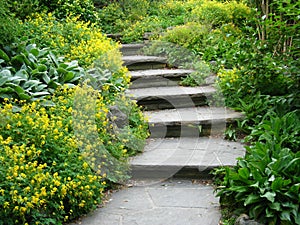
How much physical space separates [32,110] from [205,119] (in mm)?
2025

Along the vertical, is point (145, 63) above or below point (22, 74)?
below

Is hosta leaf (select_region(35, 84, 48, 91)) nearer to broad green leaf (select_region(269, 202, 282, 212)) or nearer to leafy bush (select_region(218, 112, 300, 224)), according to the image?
leafy bush (select_region(218, 112, 300, 224))

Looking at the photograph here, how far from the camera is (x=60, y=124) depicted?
14.1 ft

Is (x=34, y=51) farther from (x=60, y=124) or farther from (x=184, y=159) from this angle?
(x=184, y=159)

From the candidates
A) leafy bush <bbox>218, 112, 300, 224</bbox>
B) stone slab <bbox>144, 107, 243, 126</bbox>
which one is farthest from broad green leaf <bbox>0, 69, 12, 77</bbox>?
leafy bush <bbox>218, 112, 300, 224</bbox>

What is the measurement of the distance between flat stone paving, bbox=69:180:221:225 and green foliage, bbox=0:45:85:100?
163cm

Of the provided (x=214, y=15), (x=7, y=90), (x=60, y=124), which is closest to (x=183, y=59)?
(x=214, y=15)

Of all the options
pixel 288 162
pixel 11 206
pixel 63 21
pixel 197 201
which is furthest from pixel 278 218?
pixel 63 21

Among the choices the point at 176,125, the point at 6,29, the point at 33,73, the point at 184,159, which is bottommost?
the point at 184,159

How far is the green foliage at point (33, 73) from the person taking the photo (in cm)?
499

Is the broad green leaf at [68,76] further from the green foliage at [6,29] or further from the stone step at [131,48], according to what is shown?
the stone step at [131,48]

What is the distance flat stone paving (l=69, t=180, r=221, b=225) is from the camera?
379 cm

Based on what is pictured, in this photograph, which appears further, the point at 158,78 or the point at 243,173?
the point at 158,78

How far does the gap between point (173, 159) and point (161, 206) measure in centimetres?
77
